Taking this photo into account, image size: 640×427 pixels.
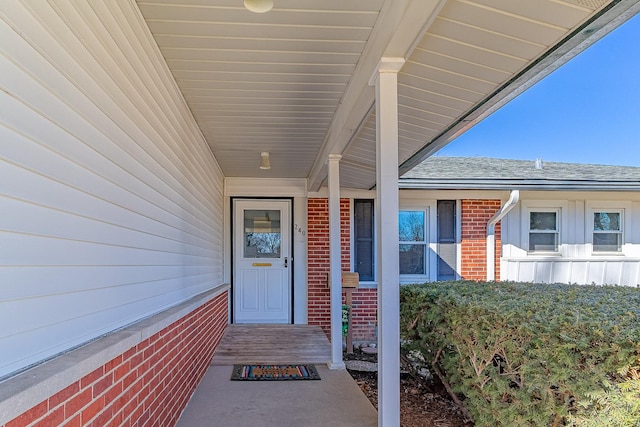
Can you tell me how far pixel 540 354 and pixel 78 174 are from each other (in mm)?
2317

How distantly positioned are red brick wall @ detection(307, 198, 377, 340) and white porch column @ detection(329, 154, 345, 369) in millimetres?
2663

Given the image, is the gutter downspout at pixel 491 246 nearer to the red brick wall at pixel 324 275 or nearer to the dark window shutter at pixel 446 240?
the dark window shutter at pixel 446 240

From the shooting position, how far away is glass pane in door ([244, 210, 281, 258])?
7824mm

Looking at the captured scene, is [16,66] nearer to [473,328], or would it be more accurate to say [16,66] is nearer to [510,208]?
[473,328]

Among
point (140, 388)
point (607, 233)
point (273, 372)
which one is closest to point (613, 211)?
point (607, 233)

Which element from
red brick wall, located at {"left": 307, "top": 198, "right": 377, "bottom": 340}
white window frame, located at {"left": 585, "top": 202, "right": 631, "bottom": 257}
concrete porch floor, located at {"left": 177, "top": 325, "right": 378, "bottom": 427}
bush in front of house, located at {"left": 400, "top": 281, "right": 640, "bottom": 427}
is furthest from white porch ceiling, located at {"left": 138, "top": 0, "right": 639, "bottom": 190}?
white window frame, located at {"left": 585, "top": 202, "right": 631, "bottom": 257}

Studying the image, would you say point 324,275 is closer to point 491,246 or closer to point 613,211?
point 491,246

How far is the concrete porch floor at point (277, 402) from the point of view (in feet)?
11.4

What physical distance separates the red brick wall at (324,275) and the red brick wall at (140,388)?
3.15 metres

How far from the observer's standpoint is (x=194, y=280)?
467 centimetres

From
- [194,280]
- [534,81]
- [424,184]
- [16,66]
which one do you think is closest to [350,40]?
[534,81]

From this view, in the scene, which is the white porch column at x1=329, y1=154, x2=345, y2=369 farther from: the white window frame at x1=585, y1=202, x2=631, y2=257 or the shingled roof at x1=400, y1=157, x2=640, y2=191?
the white window frame at x1=585, y1=202, x2=631, y2=257

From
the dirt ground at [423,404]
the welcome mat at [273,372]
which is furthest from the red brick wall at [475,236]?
the welcome mat at [273,372]

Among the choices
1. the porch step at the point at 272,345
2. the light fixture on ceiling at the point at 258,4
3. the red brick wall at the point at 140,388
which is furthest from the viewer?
the porch step at the point at 272,345
